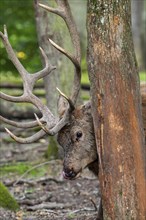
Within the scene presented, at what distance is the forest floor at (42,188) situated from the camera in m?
7.53

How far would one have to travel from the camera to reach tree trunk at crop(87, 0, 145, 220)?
5.69m

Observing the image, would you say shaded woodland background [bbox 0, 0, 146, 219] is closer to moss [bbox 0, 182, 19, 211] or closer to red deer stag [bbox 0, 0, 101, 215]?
moss [bbox 0, 182, 19, 211]

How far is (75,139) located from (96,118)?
2.28 ft

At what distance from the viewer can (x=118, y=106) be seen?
5.72 meters

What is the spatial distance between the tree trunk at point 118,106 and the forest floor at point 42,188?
138 centimetres

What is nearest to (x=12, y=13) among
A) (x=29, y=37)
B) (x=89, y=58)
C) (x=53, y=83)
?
(x=29, y=37)

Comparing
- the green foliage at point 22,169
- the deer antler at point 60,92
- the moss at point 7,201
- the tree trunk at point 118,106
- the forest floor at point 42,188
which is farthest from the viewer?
the green foliage at point 22,169

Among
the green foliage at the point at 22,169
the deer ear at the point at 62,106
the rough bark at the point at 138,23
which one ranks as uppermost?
the deer ear at the point at 62,106

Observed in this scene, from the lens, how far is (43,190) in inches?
353

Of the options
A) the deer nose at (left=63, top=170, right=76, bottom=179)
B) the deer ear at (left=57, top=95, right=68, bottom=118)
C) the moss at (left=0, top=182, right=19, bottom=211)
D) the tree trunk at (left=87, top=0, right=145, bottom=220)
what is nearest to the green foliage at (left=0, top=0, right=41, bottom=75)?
the moss at (left=0, top=182, right=19, bottom=211)

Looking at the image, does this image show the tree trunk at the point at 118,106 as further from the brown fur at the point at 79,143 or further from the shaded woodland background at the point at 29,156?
the shaded woodland background at the point at 29,156

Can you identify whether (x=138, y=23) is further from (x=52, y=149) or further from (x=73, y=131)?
(x=73, y=131)

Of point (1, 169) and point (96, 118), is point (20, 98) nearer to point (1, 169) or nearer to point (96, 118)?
point (96, 118)

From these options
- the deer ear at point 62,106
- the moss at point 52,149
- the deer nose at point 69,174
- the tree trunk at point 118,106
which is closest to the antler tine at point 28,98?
the deer ear at point 62,106
